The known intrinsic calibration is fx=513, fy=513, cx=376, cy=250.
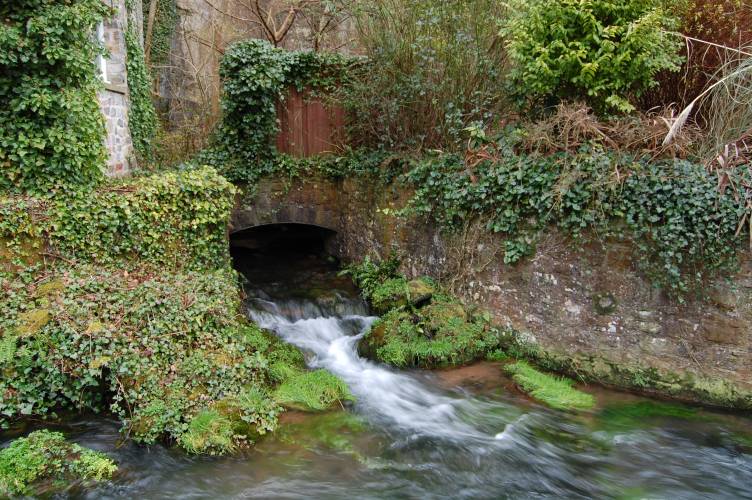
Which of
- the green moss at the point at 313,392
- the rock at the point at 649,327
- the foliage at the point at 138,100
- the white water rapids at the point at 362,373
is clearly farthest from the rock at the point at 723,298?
the foliage at the point at 138,100

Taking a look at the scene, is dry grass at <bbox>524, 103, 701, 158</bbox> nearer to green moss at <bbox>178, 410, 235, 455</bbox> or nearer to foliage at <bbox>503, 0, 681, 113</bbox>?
foliage at <bbox>503, 0, 681, 113</bbox>

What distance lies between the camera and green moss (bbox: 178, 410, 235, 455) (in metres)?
5.05

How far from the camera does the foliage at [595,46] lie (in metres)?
6.52

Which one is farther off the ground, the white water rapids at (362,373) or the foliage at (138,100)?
the foliage at (138,100)

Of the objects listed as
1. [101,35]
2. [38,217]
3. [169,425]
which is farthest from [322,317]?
[101,35]

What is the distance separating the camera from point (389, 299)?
8547 millimetres

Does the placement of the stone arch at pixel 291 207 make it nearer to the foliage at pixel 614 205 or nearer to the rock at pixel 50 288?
the foliage at pixel 614 205

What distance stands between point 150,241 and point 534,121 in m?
5.86

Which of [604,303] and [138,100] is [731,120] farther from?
[138,100]

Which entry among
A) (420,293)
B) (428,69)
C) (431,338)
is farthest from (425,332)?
(428,69)

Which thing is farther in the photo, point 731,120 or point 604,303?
point 604,303

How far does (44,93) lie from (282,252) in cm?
638

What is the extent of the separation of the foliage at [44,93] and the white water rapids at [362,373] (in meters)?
3.52

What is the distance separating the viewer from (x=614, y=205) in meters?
6.34
